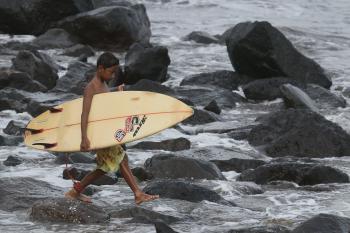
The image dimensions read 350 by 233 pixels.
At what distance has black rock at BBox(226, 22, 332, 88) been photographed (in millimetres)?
15016

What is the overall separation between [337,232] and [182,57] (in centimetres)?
1217

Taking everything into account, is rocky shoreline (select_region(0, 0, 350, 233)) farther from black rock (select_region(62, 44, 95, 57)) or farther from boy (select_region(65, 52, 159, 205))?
boy (select_region(65, 52, 159, 205))

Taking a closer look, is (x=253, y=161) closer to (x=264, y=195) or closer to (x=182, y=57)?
(x=264, y=195)

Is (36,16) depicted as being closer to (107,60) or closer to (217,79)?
(217,79)

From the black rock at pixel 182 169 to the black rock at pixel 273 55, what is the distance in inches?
244

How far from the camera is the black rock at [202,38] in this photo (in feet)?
66.5

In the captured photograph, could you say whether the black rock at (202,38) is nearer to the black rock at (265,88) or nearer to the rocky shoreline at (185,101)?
the rocky shoreline at (185,101)

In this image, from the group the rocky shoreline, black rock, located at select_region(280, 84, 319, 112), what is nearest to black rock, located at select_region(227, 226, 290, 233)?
the rocky shoreline

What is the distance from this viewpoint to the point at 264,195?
27.9 ft

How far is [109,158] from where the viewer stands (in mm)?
7426

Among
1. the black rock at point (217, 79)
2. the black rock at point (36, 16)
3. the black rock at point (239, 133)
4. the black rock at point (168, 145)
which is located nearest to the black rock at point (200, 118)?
the black rock at point (239, 133)

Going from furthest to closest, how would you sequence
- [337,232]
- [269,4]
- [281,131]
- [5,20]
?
[269,4]
[5,20]
[281,131]
[337,232]

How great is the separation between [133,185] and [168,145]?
3.22m

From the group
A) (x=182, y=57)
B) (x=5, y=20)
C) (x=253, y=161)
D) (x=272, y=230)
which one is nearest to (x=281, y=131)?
(x=253, y=161)
